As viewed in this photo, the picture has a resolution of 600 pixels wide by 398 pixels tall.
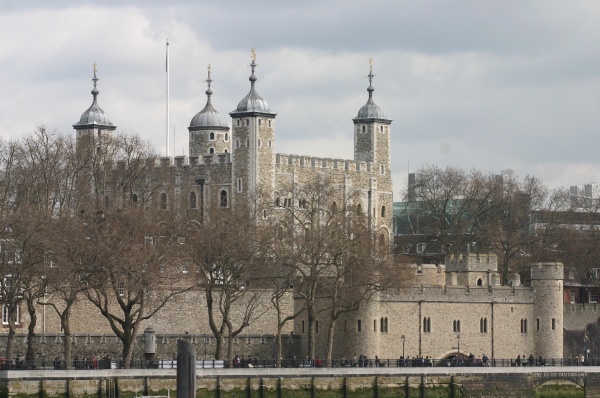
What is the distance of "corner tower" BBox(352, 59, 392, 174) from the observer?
121 m

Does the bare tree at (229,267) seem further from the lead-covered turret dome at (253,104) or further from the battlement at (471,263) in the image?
the lead-covered turret dome at (253,104)

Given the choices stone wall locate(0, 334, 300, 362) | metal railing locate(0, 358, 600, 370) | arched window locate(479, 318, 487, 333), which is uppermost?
arched window locate(479, 318, 487, 333)

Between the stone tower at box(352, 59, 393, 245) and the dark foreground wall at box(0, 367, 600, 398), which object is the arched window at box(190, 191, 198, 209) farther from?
the dark foreground wall at box(0, 367, 600, 398)

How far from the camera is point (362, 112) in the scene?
122m

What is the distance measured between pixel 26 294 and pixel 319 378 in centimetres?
1387

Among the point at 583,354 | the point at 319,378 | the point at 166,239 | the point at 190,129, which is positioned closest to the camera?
the point at 319,378

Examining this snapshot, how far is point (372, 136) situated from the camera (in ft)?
398

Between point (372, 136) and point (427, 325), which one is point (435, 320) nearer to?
point (427, 325)

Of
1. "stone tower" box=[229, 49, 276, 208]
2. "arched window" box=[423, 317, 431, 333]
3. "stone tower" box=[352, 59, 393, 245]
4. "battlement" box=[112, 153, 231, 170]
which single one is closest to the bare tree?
"arched window" box=[423, 317, 431, 333]

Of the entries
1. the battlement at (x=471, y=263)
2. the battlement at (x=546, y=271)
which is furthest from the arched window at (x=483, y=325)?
the battlement at (x=471, y=263)

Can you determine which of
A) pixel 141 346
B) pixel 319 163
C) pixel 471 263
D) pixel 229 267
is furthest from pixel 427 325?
pixel 319 163

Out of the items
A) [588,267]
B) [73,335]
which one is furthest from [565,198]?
[73,335]

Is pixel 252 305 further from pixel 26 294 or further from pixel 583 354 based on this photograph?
pixel 583 354

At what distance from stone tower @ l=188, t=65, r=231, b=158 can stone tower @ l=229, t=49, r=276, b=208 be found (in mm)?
9529
